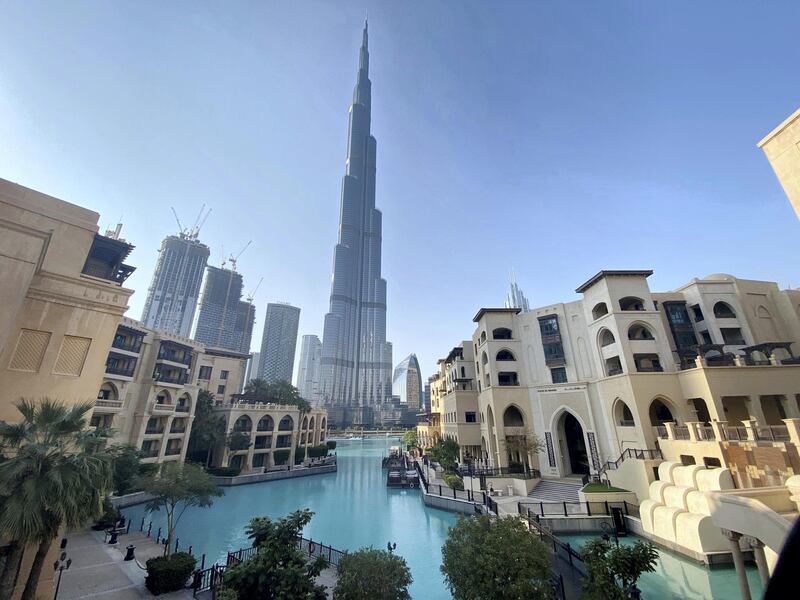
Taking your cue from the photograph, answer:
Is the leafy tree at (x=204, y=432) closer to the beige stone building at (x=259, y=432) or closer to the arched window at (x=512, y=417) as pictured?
the beige stone building at (x=259, y=432)

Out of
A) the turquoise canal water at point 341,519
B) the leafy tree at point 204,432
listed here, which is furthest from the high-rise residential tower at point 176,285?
the turquoise canal water at point 341,519

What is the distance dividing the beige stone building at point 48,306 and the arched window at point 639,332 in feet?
115

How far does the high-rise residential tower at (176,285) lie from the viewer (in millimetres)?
145125

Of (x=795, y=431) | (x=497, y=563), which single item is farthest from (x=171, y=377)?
(x=795, y=431)

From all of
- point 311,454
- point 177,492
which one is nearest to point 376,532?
point 177,492

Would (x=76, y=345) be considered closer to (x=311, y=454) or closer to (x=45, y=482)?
(x=45, y=482)

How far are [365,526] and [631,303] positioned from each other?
2892cm

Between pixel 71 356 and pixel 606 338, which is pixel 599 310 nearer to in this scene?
pixel 606 338

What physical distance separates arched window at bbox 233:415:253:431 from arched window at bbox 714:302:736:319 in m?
51.5

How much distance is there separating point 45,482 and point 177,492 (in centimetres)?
999

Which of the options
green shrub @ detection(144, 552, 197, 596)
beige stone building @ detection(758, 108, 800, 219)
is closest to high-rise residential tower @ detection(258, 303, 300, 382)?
green shrub @ detection(144, 552, 197, 596)

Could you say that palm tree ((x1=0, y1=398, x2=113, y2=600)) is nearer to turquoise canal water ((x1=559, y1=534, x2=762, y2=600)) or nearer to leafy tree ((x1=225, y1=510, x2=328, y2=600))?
leafy tree ((x1=225, y1=510, x2=328, y2=600))

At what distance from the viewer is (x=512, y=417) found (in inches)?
1540

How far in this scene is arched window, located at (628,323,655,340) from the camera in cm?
3119
